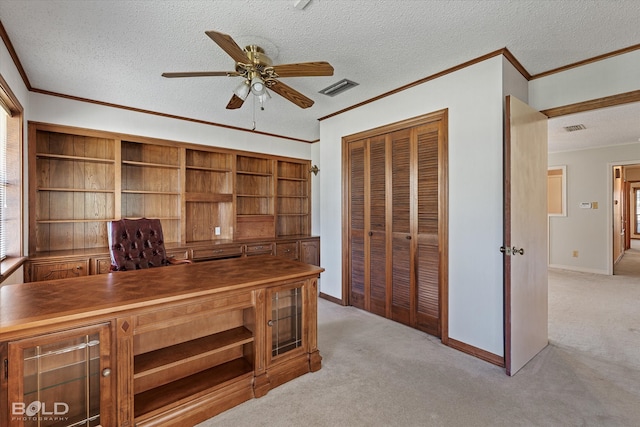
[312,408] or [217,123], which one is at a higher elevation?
[217,123]

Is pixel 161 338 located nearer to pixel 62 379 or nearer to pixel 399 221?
pixel 62 379

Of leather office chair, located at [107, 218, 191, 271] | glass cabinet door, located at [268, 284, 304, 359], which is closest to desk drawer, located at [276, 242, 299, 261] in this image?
leather office chair, located at [107, 218, 191, 271]

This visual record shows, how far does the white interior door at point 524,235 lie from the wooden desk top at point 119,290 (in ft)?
5.07

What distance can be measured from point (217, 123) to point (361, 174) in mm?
2334

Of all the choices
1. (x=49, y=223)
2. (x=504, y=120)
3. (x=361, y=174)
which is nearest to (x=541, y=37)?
(x=504, y=120)

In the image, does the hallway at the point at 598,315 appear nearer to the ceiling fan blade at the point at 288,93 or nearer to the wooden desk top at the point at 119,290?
the wooden desk top at the point at 119,290

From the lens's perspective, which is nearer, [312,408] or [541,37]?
[312,408]

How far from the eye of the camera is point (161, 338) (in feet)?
6.11

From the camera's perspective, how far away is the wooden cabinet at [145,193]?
10.9 ft

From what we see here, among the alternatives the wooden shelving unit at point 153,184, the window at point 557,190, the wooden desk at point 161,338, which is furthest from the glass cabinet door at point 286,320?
the window at point 557,190

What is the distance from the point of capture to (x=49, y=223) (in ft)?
11.2

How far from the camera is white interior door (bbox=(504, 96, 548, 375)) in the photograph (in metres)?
2.27

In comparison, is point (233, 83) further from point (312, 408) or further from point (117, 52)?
point (312, 408)

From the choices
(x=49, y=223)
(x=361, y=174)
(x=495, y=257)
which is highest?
(x=361, y=174)
